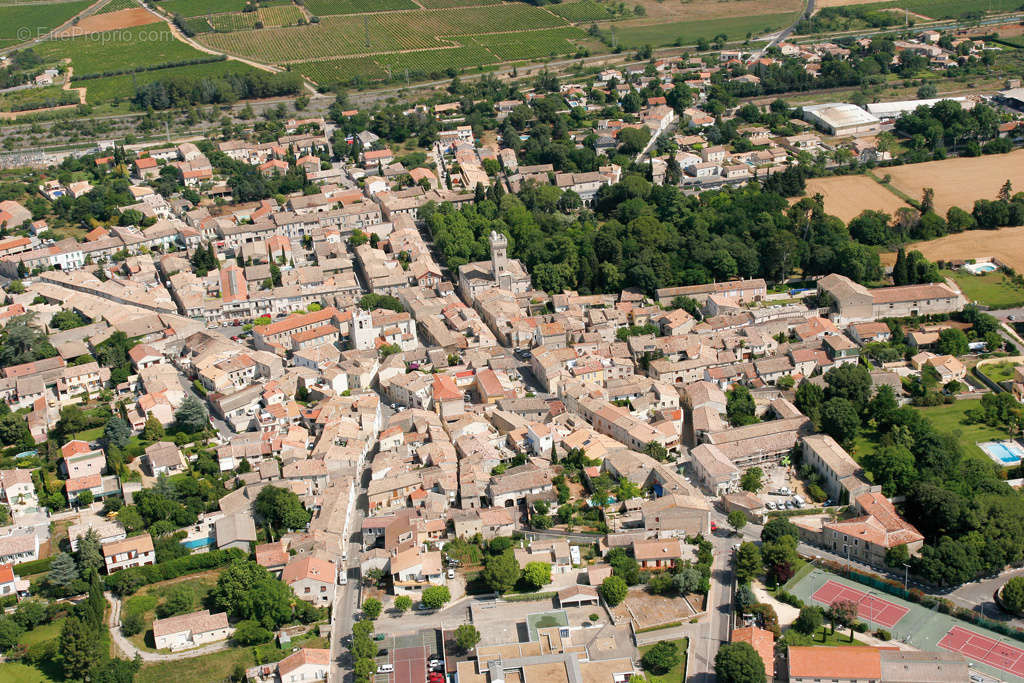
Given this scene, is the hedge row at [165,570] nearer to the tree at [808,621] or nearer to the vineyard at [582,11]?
the tree at [808,621]

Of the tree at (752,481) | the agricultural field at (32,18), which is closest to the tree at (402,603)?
the tree at (752,481)

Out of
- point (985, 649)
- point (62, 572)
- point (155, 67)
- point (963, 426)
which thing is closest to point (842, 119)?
point (963, 426)

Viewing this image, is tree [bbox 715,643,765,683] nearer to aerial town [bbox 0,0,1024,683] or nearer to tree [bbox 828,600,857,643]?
aerial town [bbox 0,0,1024,683]

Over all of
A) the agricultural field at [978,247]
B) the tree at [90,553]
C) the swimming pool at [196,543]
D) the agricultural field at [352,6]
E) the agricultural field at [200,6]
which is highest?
the agricultural field at [200,6]

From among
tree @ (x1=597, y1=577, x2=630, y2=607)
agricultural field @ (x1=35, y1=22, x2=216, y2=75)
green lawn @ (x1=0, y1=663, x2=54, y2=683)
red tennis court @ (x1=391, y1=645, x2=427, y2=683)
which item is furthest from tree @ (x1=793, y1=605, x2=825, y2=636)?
agricultural field @ (x1=35, y1=22, x2=216, y2=75)

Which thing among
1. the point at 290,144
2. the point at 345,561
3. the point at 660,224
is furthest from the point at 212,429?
the point at 290,144
